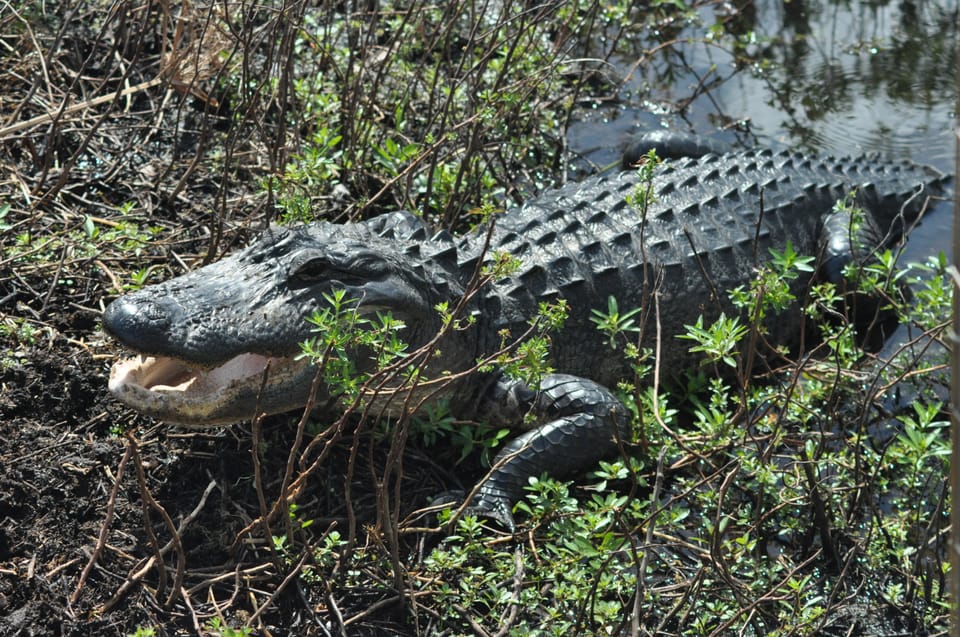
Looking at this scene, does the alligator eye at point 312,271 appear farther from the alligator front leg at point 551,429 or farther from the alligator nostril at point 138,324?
the alligator front leg at point 551,429

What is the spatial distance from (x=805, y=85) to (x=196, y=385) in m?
5.05

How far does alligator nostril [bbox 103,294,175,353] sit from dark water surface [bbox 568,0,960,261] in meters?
3.42

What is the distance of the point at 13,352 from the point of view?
4227 mm

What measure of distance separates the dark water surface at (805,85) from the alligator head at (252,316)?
2562 millimetres

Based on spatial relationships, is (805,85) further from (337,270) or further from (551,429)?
(337,270)

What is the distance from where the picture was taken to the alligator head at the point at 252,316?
3.59 metres

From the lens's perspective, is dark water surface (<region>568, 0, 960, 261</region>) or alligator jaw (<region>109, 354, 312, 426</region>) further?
dark water surface (<region>568, 0, 960, 261</region>)

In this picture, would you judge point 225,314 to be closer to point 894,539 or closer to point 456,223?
point 456,223

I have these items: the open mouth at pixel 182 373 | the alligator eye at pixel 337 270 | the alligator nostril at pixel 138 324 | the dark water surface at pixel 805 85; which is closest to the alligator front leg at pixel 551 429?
the alligator eye at pixel 337 270

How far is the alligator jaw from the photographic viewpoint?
356 centimetres

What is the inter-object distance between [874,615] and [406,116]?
353 centimetres

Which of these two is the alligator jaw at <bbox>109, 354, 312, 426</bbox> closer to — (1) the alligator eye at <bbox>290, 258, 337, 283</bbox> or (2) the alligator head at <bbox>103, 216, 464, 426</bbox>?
(2) the alligator head at <bbox>103, 216, 464, 426</bbox>

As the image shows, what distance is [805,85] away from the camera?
7453 mm

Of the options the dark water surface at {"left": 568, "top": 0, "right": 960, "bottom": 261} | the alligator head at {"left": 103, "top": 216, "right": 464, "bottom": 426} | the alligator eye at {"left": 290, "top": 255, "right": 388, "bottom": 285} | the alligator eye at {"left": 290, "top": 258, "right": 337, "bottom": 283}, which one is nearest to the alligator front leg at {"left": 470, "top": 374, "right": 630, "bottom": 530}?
the alligator head at {"left": 103, "top": 216, "right": 464, "bottom": 426}
